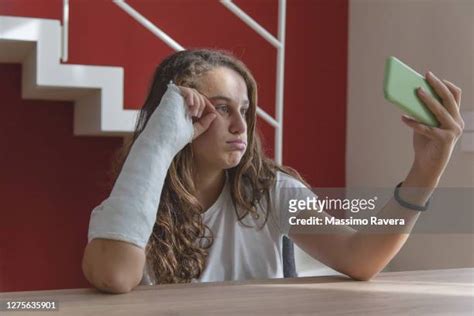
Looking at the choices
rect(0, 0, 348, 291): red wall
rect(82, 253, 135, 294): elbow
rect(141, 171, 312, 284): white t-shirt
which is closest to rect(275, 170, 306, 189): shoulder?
rect(141, 171, 312, 284): white t-shirt

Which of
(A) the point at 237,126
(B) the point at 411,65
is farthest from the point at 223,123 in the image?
(B) the point at 411,65

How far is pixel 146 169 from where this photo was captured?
0.84m

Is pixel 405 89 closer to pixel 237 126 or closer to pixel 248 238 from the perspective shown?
pixel 237 126

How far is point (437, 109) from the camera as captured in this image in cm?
86

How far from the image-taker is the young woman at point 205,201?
0.81 meters

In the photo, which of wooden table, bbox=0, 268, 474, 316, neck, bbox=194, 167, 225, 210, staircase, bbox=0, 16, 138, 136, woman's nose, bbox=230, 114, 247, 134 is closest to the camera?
wooden table, bbox=0, 268, 474, 316

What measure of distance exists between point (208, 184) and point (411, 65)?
162cm

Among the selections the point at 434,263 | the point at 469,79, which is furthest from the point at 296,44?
the point at 434,263

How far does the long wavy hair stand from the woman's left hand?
0.31 meters

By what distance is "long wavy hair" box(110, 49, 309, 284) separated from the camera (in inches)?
40.8

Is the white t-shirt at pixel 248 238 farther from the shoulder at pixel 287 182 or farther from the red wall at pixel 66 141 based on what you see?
the red wall at pixel 66 141

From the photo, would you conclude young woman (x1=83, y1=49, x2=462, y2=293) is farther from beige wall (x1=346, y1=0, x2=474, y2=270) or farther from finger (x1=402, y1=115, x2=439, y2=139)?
beige wall (x1=346, y1=0, x2=474, y2=270)

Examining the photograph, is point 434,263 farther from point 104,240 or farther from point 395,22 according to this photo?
point 104,240

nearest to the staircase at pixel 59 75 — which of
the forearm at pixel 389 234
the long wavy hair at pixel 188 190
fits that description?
the long wavy hair at pixel 188 190
